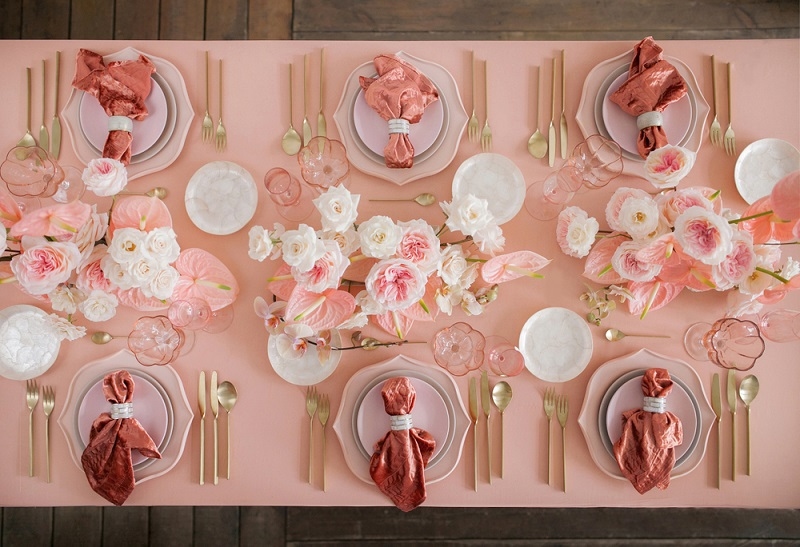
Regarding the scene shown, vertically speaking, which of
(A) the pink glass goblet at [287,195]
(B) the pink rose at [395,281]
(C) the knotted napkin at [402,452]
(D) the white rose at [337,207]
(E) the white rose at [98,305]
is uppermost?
(A) the pink glass goblet at [287,195]

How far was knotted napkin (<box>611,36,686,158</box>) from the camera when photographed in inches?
56.1

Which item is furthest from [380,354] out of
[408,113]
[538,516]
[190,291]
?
[538,516]

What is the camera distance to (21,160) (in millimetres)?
1324

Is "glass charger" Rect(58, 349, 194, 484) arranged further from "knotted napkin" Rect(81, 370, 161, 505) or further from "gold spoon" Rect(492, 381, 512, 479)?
"gold spoon" Rect(492, 381, 512, 479)

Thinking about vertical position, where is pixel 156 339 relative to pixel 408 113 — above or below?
below

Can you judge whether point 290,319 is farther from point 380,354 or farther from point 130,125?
point 130,125

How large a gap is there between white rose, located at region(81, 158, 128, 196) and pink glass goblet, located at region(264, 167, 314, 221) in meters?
0.33

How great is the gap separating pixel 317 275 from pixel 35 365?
0.81 meters

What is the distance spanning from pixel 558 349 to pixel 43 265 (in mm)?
1201

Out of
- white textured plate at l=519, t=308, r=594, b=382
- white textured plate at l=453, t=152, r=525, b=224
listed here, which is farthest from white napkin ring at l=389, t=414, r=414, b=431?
white textured plate at l=453, t=152, r=525, b=224

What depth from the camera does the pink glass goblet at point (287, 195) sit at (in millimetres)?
1362

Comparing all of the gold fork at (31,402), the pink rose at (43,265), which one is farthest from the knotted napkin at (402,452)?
the gold fork at (31,402)

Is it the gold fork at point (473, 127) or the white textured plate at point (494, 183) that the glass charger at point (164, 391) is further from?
the gold fork at point (473, 127)

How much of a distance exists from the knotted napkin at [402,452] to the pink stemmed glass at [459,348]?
120mm
